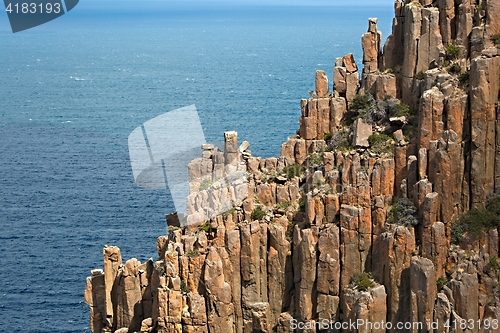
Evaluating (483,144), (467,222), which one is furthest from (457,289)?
(483,144)

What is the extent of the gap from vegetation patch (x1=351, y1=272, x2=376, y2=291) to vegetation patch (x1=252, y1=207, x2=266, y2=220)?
9517mm

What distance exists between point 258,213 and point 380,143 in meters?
11.7

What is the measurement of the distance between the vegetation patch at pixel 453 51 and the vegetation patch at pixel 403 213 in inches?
525

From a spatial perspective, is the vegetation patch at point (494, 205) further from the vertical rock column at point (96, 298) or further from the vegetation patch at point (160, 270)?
the vertical rock column at point (96, 298)

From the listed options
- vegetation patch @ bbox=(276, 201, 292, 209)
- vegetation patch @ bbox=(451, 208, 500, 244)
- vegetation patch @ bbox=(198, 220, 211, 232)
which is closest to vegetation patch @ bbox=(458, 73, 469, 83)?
vegetation patch @ bbox=(451, 208, 500, 244)

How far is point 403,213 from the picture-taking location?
283 ft

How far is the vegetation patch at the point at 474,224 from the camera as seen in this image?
84750 millimetres

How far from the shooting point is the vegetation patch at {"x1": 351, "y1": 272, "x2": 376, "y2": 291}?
284 ft

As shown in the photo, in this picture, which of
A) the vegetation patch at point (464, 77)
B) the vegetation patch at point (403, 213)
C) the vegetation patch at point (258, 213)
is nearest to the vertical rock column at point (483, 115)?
the vegetation patch at point (464, 77)

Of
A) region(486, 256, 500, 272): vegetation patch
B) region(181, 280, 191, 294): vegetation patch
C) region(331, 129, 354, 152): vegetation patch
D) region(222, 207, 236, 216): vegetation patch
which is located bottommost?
region(181, 280, 191, 294): vegetation patch

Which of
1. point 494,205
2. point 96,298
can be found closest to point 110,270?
point 96,298

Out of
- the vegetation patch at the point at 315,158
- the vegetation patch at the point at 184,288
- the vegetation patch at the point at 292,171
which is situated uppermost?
the vegetation patch at the point at 315,158

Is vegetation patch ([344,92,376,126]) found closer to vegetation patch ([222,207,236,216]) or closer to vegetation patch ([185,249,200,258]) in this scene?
vegetation patch ([222,207,236,216])

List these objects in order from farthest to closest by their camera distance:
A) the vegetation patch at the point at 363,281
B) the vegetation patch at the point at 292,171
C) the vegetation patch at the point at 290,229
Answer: the vegetation patch at the point at 292,171
the vegetation patch at the point at 290,229
the vegetation patch at the point at 363,281
